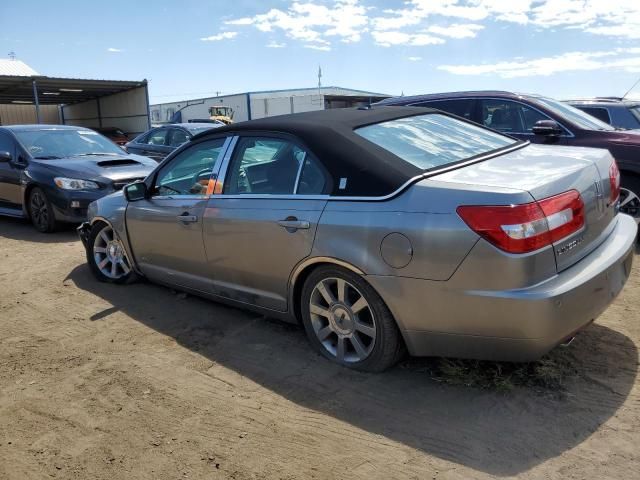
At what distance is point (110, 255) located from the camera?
17.6 ft

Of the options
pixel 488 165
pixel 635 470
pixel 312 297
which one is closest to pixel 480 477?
pixel 635 470

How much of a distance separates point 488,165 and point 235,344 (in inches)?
83.6

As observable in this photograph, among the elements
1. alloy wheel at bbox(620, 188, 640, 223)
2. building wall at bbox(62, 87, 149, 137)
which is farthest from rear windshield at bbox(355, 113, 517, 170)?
building wall at bbox(62, 87, 149, 137)

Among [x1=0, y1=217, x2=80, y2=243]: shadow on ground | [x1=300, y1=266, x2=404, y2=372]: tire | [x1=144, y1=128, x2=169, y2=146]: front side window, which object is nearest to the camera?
[x1=300, y1=266, x2=404, y2=372]: tire

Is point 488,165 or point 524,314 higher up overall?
point 488,165

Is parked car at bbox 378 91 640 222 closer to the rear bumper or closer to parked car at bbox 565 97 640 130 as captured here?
parked car at bbox 565 97 640 130

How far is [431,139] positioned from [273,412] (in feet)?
6.72

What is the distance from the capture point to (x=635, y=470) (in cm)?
237

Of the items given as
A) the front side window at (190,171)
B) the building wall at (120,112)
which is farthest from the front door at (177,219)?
the building wall at (120,112)

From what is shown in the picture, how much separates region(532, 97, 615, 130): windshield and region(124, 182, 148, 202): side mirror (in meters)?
4.82

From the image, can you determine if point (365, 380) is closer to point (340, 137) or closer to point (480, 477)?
point (480, 477)

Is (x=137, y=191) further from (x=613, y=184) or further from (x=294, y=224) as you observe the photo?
(x=613, y=184)

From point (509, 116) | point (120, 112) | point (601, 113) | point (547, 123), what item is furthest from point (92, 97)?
point (547, 123)

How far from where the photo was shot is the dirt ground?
8.30ft
